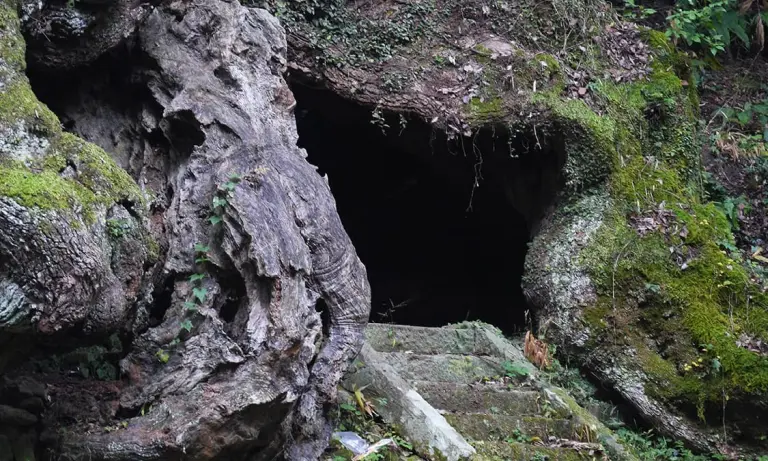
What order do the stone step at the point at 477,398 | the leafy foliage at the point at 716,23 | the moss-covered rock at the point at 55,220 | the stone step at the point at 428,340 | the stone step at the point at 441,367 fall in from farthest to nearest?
the leafy foliage at the point at 716,23 < the stone step at the point at 428,340 < the stone step at the point at 441,367 < the stone step at the point at 477,398 < the moss-covered rock at the point at 55,220

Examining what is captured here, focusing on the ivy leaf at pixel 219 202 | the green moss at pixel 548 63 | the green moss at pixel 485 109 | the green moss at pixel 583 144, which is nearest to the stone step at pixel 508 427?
the ivy leaf at pixel 219 202

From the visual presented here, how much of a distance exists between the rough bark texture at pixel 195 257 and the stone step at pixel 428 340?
172 centimetres

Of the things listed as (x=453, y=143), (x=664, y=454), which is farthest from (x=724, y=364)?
(x=453, y=143)

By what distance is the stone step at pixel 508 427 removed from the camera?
5645mm

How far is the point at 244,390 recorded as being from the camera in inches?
164

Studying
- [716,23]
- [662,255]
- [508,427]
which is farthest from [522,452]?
[716,23]

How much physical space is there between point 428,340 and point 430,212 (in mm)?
4676

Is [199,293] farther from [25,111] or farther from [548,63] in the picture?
[548,63]

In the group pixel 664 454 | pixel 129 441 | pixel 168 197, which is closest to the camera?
pixel 129 441

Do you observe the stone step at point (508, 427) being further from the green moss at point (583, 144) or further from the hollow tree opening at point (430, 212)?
the hollow tree opening at point (430, 212)

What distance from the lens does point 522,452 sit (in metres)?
5.50

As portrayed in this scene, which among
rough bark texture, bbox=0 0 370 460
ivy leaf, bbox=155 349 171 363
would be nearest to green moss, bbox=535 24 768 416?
rough bark texture, bbox=0 0 370 460

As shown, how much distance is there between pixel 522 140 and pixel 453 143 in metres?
0.77

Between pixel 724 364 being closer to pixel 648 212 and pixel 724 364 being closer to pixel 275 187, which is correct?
pixel 648 212
